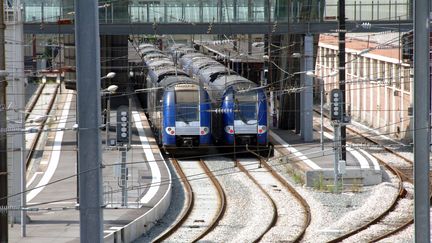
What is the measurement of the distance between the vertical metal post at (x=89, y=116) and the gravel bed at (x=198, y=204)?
10303 mm

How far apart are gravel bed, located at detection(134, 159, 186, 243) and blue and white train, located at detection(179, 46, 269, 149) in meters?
2.92

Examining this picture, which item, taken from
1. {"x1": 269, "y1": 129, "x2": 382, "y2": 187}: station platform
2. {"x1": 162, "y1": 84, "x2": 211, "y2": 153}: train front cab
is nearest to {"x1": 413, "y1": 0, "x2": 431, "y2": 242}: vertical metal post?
{"x1": 269, "y1": 129, "x2": 382, "y2": 187}: station platform

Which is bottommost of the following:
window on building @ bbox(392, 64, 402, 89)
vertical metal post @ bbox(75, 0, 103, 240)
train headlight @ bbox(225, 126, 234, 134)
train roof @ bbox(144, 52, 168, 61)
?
train headlight @ bbox(225, 126, 234, 134)

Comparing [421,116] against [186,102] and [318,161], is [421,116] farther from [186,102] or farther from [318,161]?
[186,102]

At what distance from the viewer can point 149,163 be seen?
2806 cm

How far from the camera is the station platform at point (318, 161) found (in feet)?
81.3

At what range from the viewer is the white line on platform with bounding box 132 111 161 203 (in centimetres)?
2278

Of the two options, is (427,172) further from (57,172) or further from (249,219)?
(57,172)

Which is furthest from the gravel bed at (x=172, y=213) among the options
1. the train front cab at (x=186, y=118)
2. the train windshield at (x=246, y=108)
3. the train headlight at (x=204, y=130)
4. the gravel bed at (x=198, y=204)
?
the train windshield at (x=246, y=108)

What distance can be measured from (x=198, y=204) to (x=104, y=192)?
3.04 metres

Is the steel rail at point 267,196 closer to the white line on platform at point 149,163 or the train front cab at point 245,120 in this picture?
the train front cab at point 245,120

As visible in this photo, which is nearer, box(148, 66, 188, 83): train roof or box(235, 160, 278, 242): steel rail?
box(235, 160, 278, 242): steel rail

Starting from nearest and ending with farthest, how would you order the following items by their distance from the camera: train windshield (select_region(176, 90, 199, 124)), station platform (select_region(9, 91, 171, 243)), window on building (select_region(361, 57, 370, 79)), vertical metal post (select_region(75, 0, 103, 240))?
vertical metal post (select_region(75, 0, 103, 240)), station platform (select_region(9, 91, 171, 243)), train windshield (select_region(176, 90, 199, 124)), window on building (select_region(361, 57, 370, 79))

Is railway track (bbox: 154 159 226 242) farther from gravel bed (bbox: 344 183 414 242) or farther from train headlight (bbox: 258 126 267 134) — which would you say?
gravel bed (bbox: 344 183 414 242)
